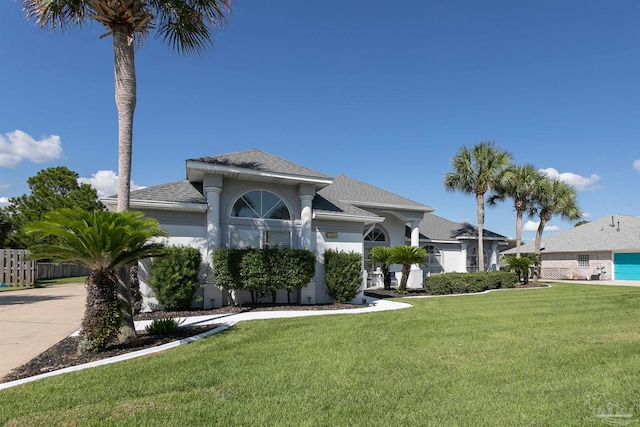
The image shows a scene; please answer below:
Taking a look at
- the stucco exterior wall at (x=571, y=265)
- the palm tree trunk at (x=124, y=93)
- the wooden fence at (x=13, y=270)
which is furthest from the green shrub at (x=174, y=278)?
the stucco exterior wall at (x=571, y=265)

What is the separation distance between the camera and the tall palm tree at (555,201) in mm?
29328

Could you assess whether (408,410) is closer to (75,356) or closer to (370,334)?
(370,334)

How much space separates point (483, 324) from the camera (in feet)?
32.4

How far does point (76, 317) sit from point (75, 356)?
530cm

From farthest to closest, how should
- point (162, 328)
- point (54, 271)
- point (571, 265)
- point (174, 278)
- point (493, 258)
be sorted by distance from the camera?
Answer: 1. point (571, 265)
2. point (54, 271)
3. point (493, 258)
4. point (174, 278)
5. point (162, 328)

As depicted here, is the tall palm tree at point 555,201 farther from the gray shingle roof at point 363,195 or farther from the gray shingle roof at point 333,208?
the gray shingle roof at point 333,208

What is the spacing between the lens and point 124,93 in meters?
8.95

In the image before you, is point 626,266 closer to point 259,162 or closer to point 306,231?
point 306,231

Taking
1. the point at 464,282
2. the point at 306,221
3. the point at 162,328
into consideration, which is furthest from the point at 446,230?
the point at 162,328

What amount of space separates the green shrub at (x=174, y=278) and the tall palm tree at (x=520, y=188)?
23.2m

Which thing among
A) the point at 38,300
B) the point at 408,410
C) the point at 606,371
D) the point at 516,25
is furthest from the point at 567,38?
the point at 38,300

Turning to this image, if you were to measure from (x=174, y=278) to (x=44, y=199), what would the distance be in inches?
1307

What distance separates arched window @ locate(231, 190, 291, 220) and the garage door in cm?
3136

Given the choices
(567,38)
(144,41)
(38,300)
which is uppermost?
(567,38)
